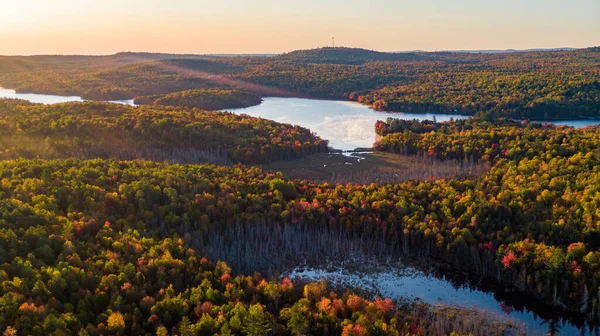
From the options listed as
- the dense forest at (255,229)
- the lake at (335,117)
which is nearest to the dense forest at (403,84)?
the lake at (335,117)

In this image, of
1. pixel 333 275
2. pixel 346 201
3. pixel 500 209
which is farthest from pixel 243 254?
pixel 500 209

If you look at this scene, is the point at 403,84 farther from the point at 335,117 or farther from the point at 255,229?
the point at 255,229

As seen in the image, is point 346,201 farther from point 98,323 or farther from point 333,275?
point 98,323

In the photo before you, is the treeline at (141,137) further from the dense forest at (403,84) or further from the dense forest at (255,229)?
the dense forest at (403,84)

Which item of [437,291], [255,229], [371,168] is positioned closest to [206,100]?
[371,168]

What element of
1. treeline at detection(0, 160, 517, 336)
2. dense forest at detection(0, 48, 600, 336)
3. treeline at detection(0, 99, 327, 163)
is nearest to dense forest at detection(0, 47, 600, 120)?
dense forest at detection(0, 48, 600, 336)

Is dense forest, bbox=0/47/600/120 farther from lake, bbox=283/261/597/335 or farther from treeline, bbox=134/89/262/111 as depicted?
lake, bbox=283/261/597/335

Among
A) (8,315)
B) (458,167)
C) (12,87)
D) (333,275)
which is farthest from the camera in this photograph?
(12,87)
